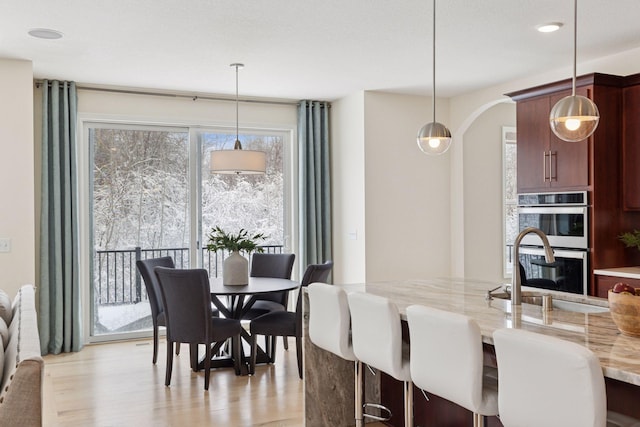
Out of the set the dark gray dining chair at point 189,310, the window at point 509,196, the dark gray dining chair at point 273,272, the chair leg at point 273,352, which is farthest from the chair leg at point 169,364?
the window at point 509,196

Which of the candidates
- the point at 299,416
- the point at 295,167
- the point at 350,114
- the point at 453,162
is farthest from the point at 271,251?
the point at 299,416

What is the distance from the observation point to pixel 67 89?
568 centimetres

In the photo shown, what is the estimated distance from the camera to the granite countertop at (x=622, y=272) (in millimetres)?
4375

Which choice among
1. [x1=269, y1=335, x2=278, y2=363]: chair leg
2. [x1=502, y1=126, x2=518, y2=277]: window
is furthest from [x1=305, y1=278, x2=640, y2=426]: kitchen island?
[x1=502, y1=126, x2=518, y2=277]: window

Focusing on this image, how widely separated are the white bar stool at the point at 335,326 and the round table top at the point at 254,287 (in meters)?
1.35

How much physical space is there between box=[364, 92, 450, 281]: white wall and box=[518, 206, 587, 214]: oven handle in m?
1.46

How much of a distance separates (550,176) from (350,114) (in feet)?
7.76

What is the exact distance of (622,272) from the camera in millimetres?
4492

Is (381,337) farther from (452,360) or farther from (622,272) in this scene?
(622,272)

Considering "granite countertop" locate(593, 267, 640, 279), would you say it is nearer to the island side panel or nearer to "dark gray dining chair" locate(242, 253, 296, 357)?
the island side panel

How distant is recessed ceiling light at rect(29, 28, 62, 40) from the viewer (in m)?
4.14

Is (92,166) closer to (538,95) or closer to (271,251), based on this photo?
(271,251)

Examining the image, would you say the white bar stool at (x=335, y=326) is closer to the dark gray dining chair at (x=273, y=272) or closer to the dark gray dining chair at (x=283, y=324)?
the dark gray dining chair at (x=283, y=324)

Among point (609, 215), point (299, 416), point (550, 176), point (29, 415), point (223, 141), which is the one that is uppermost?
point (223, 141)
